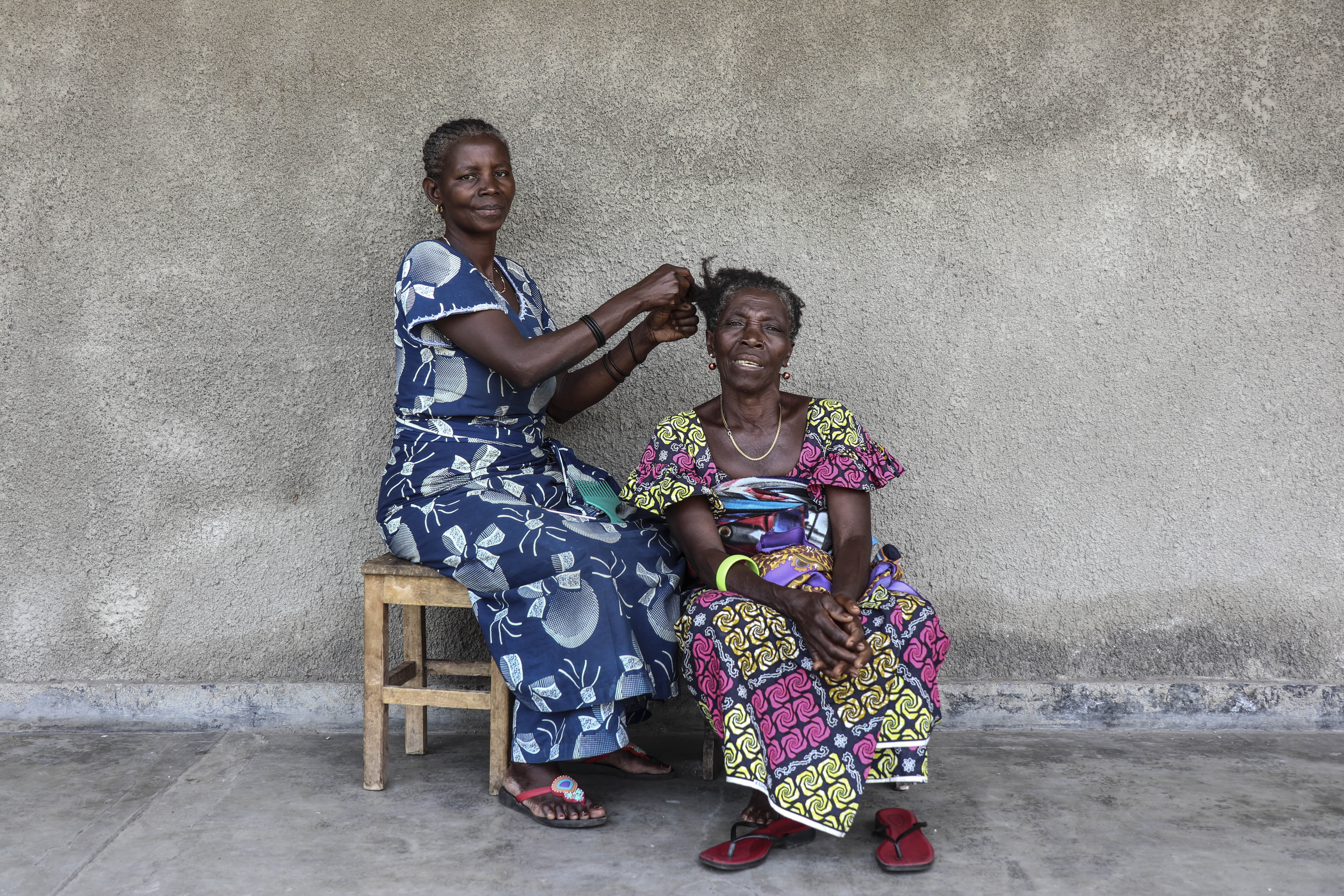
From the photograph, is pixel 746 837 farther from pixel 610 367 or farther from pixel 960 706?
pixel 610 367

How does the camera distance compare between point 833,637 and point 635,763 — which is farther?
point 635,763

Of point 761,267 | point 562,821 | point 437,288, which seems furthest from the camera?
point 761,267

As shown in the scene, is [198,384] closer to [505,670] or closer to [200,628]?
[200,628]

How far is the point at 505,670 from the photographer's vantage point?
9.02 ft

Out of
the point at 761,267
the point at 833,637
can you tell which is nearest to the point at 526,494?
the point at 833,637

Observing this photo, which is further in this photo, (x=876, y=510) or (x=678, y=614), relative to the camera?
(x=876, y=510)

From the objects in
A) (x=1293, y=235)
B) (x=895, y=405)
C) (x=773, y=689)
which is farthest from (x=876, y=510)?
(x=1293, y=235)

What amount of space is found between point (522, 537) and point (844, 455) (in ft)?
2.87

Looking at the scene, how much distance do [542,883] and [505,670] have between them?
57cm

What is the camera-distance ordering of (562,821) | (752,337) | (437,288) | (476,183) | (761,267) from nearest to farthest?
(562,821)
(752,337)
(437,288)
(476,183)
(761,267)

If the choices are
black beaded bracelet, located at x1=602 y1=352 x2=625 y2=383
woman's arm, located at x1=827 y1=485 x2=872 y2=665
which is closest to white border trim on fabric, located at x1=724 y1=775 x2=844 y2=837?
woman's arm, located at x1=827 y1=485 x2=872 y2=665

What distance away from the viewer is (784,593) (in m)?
2.57

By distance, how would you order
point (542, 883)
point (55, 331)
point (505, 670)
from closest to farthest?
1. point (542, 883)
2. point (505, 670)
3. point (55, 331)

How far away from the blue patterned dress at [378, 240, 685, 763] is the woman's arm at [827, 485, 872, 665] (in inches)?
17.4
